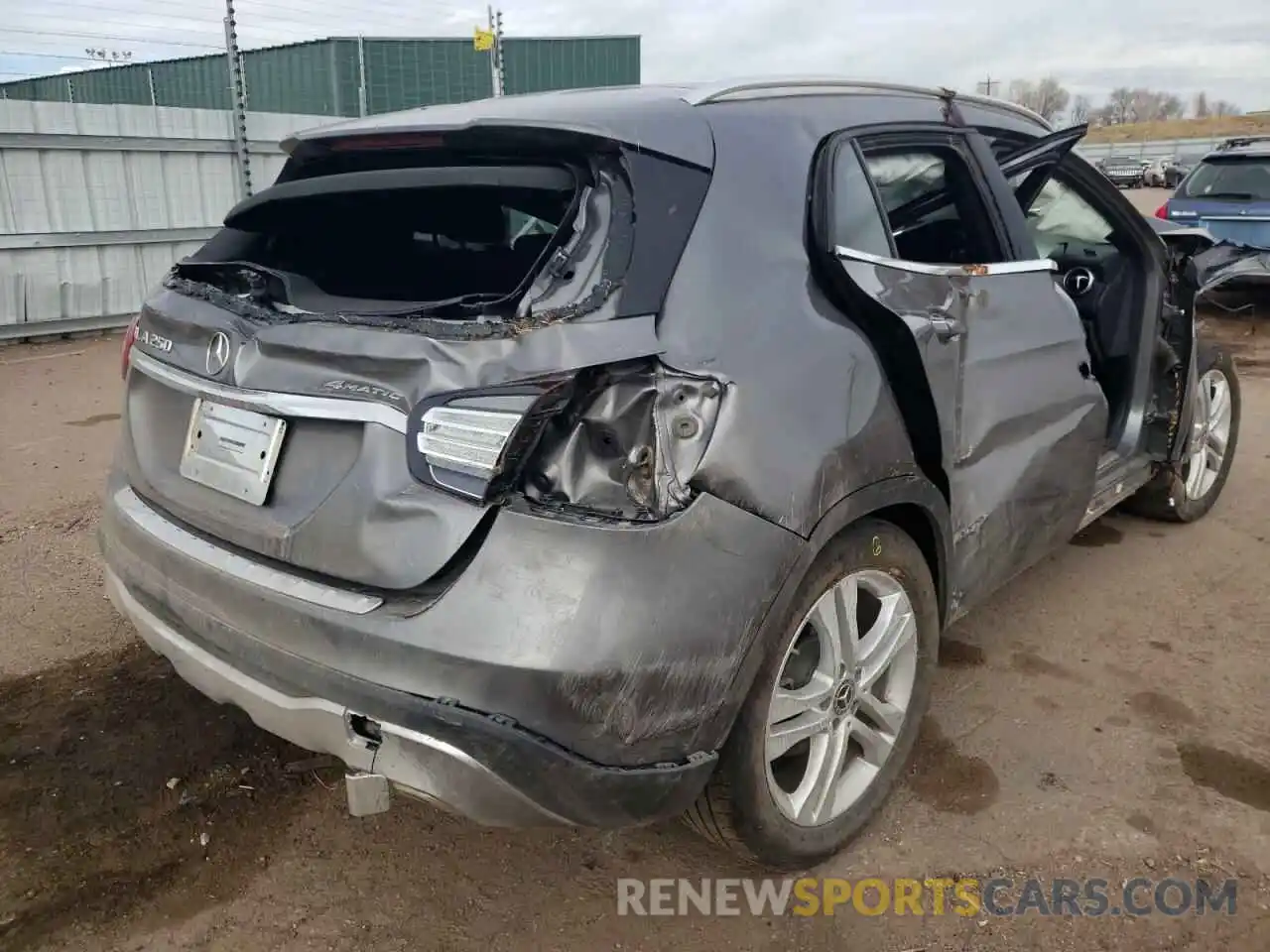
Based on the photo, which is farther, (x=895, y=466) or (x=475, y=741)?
(x=895, y=466)

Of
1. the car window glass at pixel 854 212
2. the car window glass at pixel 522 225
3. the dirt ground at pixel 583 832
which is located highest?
the car window glass at pixel 854 212

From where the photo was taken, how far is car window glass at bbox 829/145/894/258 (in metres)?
2.30

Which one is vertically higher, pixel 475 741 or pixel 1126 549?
pixel 475 741

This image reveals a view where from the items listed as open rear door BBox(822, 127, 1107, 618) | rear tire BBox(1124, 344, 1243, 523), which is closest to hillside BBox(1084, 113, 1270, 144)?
rear tire BBox(1124, 344, 1243, 523)

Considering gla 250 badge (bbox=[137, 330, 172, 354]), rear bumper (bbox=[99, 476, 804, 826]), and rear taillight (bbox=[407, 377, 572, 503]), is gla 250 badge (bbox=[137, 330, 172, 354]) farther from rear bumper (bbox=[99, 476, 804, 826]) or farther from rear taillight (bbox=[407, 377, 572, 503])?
rear taillight (bbox=[407, 377, 572, 503])

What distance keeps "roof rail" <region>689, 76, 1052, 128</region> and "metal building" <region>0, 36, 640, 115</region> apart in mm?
13808

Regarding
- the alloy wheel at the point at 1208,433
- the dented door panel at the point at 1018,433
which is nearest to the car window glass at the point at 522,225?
the dented door panel at the point at 1018,433

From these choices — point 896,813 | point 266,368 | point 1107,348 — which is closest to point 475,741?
point 266,368

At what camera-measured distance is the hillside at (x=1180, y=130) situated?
176 feet

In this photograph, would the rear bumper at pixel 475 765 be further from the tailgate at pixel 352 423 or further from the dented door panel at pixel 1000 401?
the dented door panel at pixel 1000 401

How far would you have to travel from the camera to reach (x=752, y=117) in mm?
2234

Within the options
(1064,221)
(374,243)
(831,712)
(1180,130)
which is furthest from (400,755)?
(1180,130)

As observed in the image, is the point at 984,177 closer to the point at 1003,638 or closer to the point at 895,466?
the point at 895,466

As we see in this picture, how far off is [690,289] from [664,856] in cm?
142
